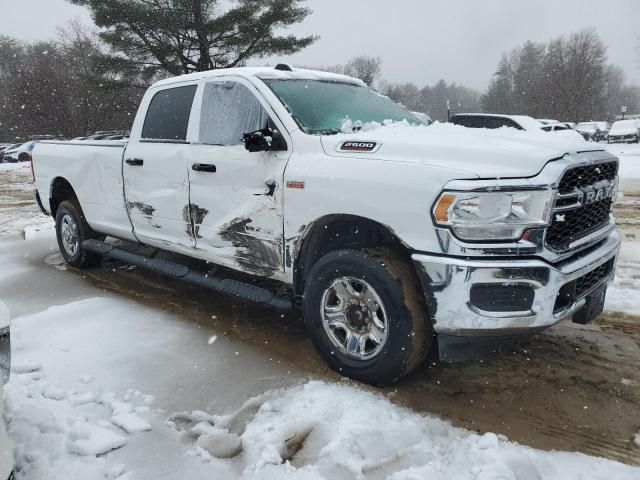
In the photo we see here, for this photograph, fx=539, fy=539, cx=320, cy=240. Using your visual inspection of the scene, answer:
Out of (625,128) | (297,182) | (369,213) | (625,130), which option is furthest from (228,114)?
(625,128)

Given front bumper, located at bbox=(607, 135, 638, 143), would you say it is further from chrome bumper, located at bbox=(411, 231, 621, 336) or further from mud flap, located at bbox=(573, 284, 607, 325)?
chrome bumper, located at bbox=(411, 231, 621, 336)

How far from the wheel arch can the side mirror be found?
0.61 meters

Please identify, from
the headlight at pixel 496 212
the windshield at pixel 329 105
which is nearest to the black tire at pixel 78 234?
the windshield at pixel 329 105

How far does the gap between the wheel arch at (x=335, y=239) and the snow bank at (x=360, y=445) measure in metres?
0.85

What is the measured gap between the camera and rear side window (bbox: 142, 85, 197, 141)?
454 cm

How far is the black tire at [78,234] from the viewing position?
5.96 m

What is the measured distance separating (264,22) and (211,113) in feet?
81.7

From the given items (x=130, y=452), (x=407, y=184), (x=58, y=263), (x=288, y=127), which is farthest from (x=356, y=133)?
(x=58, y=263)

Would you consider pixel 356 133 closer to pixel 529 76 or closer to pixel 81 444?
pixel 81 444

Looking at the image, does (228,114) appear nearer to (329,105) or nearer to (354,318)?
(329,105)

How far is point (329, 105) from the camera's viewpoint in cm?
405

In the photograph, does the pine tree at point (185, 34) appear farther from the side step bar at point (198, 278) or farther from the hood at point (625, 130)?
the side step bar at point (198, 278)

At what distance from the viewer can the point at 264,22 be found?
88.7 ft

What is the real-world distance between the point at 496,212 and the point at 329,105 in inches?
69.9
